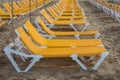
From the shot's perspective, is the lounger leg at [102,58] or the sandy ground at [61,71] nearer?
the sandy ground at [61,71]

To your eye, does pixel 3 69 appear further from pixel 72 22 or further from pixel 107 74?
pixel 72 22

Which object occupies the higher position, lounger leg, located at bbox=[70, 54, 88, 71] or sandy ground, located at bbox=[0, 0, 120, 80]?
lounger leg, located at bbox=[70, 54, 88, 71]

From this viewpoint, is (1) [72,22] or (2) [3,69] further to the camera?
(1) [72,22]

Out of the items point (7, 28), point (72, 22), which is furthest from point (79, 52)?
point (7, 28)

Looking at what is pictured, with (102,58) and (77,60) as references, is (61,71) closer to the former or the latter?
(77,60)

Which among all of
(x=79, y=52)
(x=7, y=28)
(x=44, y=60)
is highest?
(x=79, y=52)

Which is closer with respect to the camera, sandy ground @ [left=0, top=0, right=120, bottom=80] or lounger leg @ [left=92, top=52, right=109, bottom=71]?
sandy ground @ [left=0, top=0, right=120, bottom=80]

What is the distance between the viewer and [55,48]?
610 cm

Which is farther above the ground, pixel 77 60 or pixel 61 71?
pixel 77 60

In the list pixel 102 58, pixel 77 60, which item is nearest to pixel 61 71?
pixel 77 60

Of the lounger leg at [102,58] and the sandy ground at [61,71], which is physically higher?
the lounger leg at [102,58]

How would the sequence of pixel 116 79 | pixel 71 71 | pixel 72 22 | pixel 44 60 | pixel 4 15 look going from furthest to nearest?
pixel 4 15, pixel 72 22, pixel 44 60, pixel 71 71, pixel 116 79

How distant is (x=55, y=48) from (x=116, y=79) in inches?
49.4

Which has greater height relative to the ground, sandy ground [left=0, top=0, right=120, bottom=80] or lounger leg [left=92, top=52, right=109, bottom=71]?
lounger leg [left=92, top=52, right=109, bottom=71]
